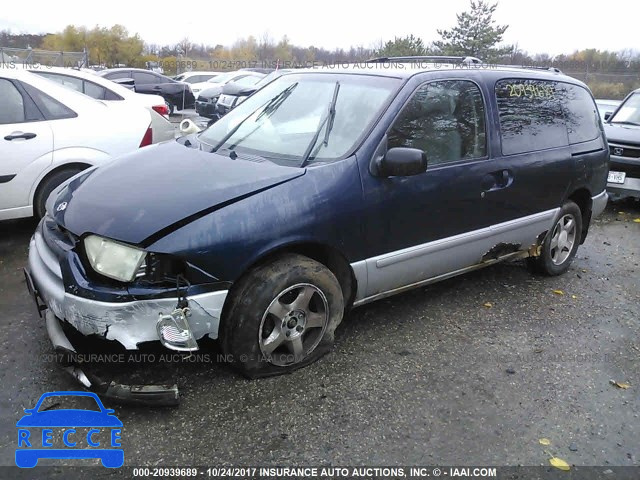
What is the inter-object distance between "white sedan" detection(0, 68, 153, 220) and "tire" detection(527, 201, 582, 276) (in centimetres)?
396

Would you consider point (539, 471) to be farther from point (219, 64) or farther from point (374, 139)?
point (219, 64)

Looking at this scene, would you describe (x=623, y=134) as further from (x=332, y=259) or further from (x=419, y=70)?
(x=332, y=259)

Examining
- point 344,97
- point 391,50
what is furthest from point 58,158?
point 391,50

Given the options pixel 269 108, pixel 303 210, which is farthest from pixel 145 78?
pixel 303 210

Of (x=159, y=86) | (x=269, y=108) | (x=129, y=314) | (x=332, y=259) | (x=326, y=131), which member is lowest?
(x=129, y=314)

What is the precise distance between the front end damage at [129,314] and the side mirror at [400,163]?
1191mm

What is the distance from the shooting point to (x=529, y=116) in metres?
4.20

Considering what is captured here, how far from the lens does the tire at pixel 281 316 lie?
277cm

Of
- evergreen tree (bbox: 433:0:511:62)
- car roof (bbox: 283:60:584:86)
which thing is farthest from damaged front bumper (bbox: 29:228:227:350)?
evergreen tree (bbox: 433:0:511:62)

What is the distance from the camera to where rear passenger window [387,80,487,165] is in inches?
133

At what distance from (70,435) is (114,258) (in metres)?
0.86

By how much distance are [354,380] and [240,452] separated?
2.77ft

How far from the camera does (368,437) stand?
261cm

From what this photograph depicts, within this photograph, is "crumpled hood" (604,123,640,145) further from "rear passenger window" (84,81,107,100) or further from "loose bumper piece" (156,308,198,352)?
"loose bumper piece" (156,308,198,352)
